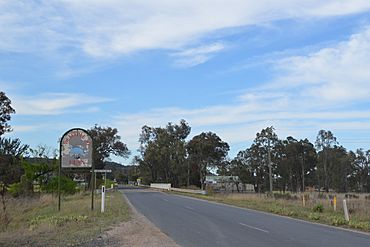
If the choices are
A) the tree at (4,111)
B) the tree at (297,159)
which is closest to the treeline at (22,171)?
the tree at (4,111)

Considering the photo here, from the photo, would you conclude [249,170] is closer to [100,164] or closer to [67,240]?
[100,164]

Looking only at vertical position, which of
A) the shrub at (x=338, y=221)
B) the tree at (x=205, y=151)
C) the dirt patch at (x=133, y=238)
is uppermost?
the tree at (x=205, y=151)

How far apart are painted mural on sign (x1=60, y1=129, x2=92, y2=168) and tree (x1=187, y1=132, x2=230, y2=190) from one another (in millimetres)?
63561

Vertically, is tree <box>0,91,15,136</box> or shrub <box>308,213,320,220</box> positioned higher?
tree <box>0,91,15,136</box>

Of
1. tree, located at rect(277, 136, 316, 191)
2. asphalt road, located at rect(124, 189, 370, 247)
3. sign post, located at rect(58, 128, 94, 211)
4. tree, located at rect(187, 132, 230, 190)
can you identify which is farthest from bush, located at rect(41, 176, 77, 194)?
tree, located at rect(277, 136, 316, 191)

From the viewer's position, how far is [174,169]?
9406 centimetres

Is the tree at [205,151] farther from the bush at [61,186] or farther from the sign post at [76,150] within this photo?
the sign post at [76,150]

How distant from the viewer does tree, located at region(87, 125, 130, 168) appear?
8100 cm

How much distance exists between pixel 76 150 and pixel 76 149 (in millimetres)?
56

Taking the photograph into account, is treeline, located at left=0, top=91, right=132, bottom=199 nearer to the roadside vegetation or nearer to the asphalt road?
the roadside vegetation

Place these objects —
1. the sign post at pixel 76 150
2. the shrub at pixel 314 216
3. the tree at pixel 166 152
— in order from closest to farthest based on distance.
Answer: the shrub at pixel 314 216
the sign post at pixel 76 150
the tree at pixel 166 152

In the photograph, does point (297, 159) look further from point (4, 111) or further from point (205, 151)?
point (4, 111)

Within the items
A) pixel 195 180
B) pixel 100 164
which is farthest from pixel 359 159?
pixel 100 164

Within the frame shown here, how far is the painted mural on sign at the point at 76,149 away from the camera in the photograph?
2509cm
